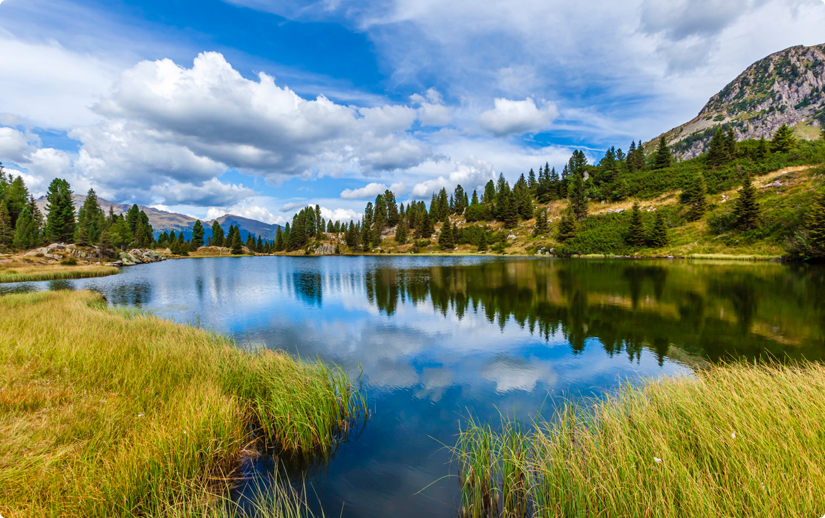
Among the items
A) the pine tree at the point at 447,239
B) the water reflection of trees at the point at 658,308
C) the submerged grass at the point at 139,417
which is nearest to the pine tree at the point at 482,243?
the pine tree at the point at 447,239

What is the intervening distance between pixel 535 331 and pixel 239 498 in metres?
16.8

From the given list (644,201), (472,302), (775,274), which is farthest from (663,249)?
(472,302)

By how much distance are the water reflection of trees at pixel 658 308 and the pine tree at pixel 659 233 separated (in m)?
33.5

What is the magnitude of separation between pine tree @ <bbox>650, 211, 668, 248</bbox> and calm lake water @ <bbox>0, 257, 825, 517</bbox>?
35.4 m

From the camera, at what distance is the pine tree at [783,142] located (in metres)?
77.4

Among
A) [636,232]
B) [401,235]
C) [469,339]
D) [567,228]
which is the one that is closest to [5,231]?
[401,235]

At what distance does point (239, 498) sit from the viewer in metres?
6.02

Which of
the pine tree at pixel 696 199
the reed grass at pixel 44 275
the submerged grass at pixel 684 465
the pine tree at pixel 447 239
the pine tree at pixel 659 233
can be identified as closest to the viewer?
the submerged grass at pixel 684 465

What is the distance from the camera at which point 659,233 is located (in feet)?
234

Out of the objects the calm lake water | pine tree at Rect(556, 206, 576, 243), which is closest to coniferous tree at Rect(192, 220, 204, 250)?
the calm lake water

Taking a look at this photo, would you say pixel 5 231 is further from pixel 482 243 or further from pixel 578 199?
pixel 578 199

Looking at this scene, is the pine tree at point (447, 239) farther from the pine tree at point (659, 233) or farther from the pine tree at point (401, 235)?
the pine tree at point (659, 233)

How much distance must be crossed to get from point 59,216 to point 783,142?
19001cm

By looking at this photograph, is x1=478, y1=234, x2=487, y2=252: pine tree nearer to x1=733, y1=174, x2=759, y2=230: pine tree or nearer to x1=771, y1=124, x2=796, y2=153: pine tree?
x1=733, y1=174, x2=759, y2=230: pine tree
